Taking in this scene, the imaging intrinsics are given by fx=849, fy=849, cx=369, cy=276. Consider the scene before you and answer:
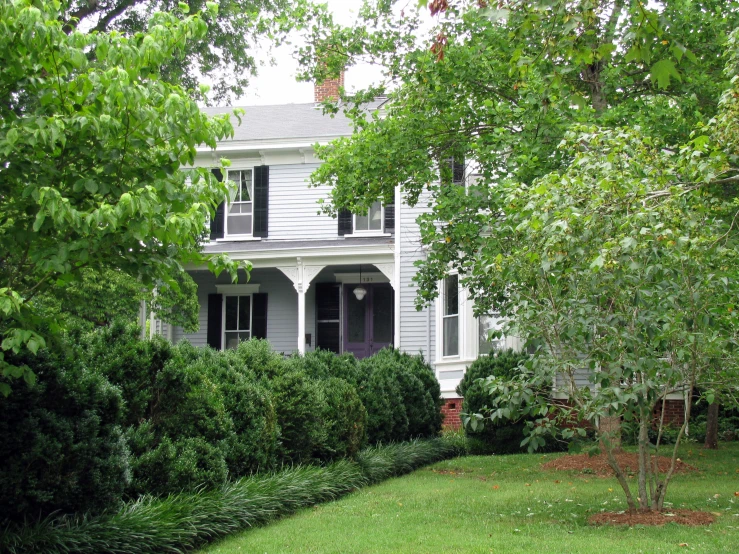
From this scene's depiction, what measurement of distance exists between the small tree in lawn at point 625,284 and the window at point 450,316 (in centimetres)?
1031

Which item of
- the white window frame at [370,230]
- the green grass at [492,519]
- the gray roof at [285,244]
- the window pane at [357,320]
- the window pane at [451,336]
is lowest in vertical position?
the green grass at [492,519]

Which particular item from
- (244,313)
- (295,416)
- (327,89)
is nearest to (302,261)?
(244,313)

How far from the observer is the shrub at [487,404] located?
49.9 feet

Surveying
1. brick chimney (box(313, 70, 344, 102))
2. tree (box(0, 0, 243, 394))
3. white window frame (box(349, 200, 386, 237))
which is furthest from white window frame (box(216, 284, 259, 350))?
tree (box(0, 0, 243, 394))

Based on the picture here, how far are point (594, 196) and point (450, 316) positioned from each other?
11620 millimetres

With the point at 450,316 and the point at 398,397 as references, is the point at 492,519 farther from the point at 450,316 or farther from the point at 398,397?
the point at 450,316

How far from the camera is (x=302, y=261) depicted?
69.8 feet

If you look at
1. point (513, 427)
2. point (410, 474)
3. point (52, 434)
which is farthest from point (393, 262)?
point (52, 434)

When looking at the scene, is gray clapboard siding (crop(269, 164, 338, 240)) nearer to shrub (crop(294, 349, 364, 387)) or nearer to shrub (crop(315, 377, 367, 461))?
shrub (crop(294, 349, 364, 387))

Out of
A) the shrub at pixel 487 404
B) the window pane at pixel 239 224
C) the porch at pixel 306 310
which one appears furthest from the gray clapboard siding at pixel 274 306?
the shrub at pixel 487 404

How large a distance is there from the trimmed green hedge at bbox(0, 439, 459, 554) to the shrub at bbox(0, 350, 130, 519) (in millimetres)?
176

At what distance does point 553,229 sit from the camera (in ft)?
22.4

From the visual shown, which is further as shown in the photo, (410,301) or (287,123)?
(287,123)

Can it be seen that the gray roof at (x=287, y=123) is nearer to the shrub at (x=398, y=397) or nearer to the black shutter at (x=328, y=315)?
the black shutter at (x=328, y=315)
